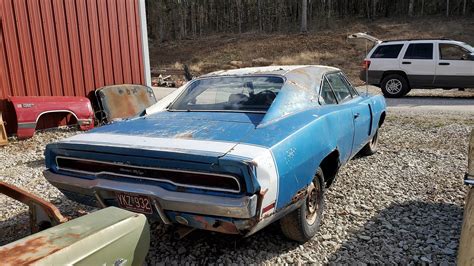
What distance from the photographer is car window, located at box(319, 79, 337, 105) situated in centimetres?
386

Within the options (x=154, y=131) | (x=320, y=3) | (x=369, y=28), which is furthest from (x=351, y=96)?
(x=320, y=3)

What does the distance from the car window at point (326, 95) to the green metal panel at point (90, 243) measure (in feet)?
7.86

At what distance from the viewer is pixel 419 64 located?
1191 centimetres

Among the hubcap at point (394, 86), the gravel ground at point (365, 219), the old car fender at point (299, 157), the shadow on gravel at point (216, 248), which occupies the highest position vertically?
the old car fender at point (299, 157)

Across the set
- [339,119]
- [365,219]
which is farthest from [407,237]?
[339,119]

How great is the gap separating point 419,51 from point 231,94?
10161mm

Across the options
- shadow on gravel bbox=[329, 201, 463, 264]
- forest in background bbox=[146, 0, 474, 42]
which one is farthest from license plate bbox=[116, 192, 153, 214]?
forest in background bbox=[146, 0, 474, 42]

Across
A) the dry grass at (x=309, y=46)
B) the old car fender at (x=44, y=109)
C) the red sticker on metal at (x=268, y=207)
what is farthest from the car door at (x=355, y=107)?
the dry grass at (x=309, y=46)

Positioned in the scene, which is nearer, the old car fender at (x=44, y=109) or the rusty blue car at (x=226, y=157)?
the rusty blue car at (x=226, y=157)

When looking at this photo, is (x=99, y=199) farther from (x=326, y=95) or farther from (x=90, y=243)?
(x=326, y=95)

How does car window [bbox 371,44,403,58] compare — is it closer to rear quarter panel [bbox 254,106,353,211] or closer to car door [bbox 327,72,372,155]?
car door [bbox 327,72,372,155]

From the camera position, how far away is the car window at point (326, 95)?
3.86m

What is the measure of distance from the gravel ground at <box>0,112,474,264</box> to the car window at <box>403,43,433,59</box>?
6.82m

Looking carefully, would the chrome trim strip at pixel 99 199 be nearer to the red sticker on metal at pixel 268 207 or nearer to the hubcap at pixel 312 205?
the red sticker on metal at pixel 268 207
